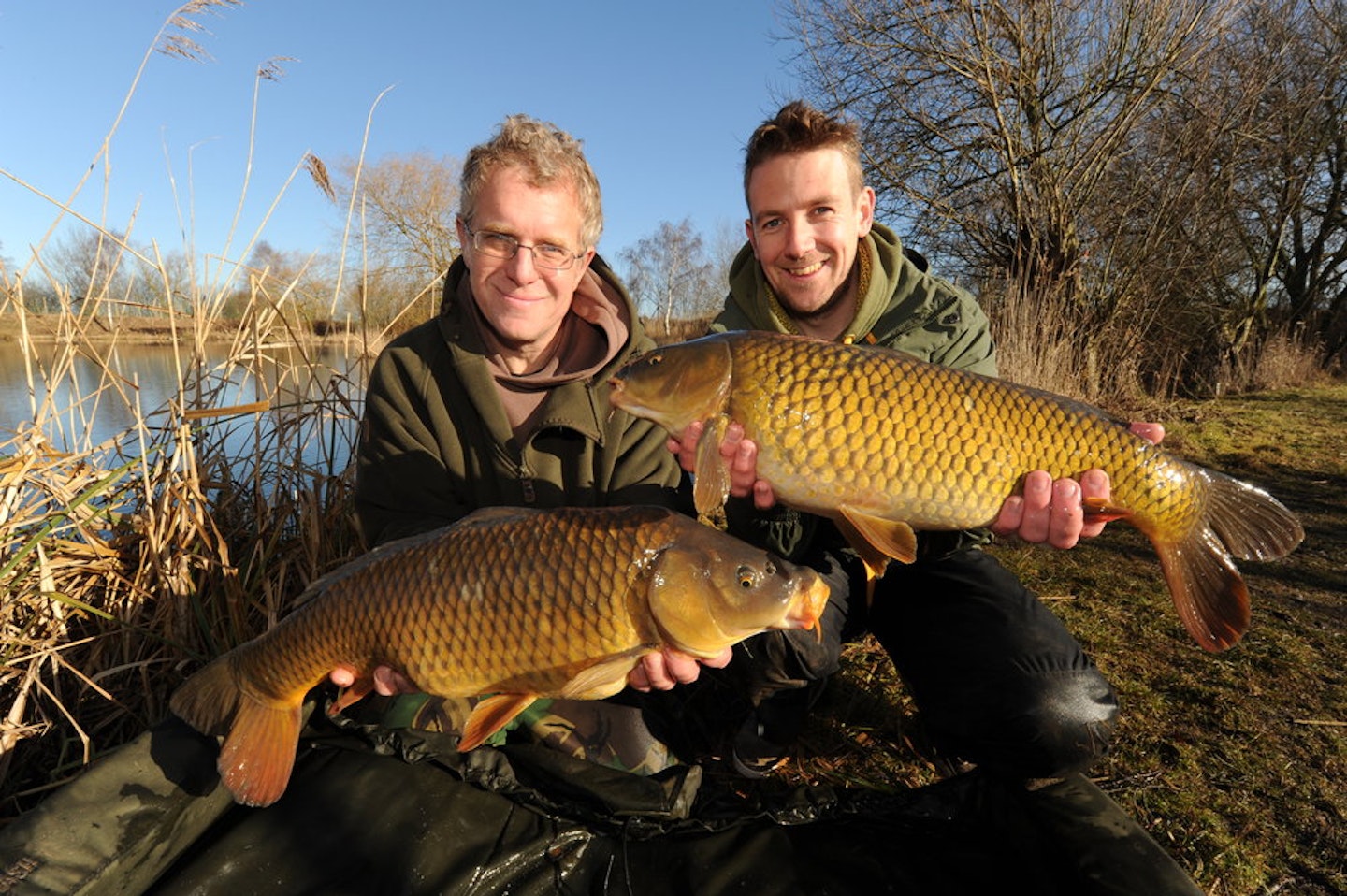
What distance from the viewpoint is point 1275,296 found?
45.0 ft

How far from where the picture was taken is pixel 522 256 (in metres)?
1.73

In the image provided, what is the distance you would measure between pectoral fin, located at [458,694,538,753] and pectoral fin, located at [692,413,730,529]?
0.46 m

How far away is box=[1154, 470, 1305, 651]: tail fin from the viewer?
1.35 metres

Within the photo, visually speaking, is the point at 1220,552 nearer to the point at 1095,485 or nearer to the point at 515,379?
the point at 1095,485

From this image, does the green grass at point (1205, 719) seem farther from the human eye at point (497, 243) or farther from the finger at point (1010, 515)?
the human eye at point (497, 243)

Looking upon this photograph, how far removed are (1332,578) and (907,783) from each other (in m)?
2.18

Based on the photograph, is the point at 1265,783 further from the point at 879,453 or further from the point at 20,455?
the point at 20,455

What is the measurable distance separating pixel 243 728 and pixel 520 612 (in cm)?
57

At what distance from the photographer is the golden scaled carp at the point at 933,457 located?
1.33m

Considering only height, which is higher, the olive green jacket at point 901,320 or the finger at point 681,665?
the olive green jacket at point 901,320

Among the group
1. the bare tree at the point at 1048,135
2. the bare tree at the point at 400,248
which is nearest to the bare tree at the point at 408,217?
the bare tree at the point at 400,248

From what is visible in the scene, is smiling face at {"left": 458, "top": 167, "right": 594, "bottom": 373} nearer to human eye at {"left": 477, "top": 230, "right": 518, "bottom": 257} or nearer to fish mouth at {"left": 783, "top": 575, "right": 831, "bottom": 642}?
human eye at {"left": 477, "top": 230, "right": 518, "bottom": 257}

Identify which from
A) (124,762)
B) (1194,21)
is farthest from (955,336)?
(1194,21)

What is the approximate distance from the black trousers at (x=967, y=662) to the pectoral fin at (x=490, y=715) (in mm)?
592
